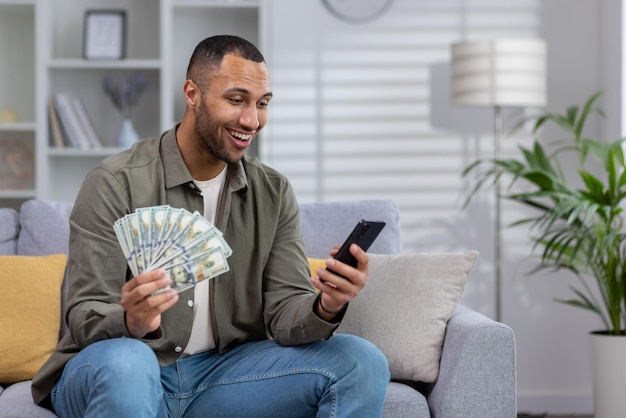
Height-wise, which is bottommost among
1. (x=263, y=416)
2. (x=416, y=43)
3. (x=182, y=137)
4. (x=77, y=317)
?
(x=263, y=416)

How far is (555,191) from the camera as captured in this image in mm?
3543

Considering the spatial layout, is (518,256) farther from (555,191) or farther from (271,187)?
(271,187)

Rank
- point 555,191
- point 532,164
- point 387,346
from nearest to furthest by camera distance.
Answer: point 387,346 < point 555,191 < point 532,164

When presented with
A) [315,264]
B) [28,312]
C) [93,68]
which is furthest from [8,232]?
[93,68]

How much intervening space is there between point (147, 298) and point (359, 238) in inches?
18.4

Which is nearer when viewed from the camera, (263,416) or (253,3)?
(263,416)

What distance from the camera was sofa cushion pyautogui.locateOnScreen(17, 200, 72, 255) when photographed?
2.85m

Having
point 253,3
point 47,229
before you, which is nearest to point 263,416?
point 47,229

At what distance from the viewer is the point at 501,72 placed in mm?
3799

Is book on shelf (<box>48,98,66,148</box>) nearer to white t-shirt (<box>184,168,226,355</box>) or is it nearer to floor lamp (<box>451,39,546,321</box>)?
floor lamp (<box>451,39,546,321</box>)

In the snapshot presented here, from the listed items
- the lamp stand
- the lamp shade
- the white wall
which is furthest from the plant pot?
the lamp shade

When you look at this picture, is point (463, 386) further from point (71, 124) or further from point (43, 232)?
point (71, 124)

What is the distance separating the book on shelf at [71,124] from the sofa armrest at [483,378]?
2263 millimetres

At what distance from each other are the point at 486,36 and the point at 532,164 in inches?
30.8
